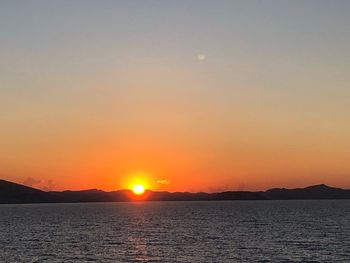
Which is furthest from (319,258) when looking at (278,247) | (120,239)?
(120,239)

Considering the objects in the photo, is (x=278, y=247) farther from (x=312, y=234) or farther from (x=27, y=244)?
(x=27, y=244)

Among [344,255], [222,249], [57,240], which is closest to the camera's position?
[344,255]

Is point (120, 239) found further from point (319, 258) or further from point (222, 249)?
point (319, 258)

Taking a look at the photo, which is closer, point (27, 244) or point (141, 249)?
point (141, 249)

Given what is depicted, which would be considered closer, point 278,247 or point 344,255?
point 344,255

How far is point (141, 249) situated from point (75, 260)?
1673 centimetres

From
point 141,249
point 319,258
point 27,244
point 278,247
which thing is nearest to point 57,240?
point 27,244

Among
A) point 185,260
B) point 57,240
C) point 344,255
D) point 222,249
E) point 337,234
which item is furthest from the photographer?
point 337,234

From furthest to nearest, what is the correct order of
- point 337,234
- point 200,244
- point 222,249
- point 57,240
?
1. point 337,234
2. point 57,240
3. point 200,244
4. point 222,249

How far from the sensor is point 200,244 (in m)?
106

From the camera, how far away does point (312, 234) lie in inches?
5015

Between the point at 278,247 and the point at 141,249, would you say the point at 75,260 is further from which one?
the point at 278,247

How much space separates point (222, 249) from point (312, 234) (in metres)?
38.3

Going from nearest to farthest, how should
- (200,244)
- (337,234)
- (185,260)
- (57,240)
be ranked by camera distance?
(185,260), (200,244), (57,240), (337,234)
